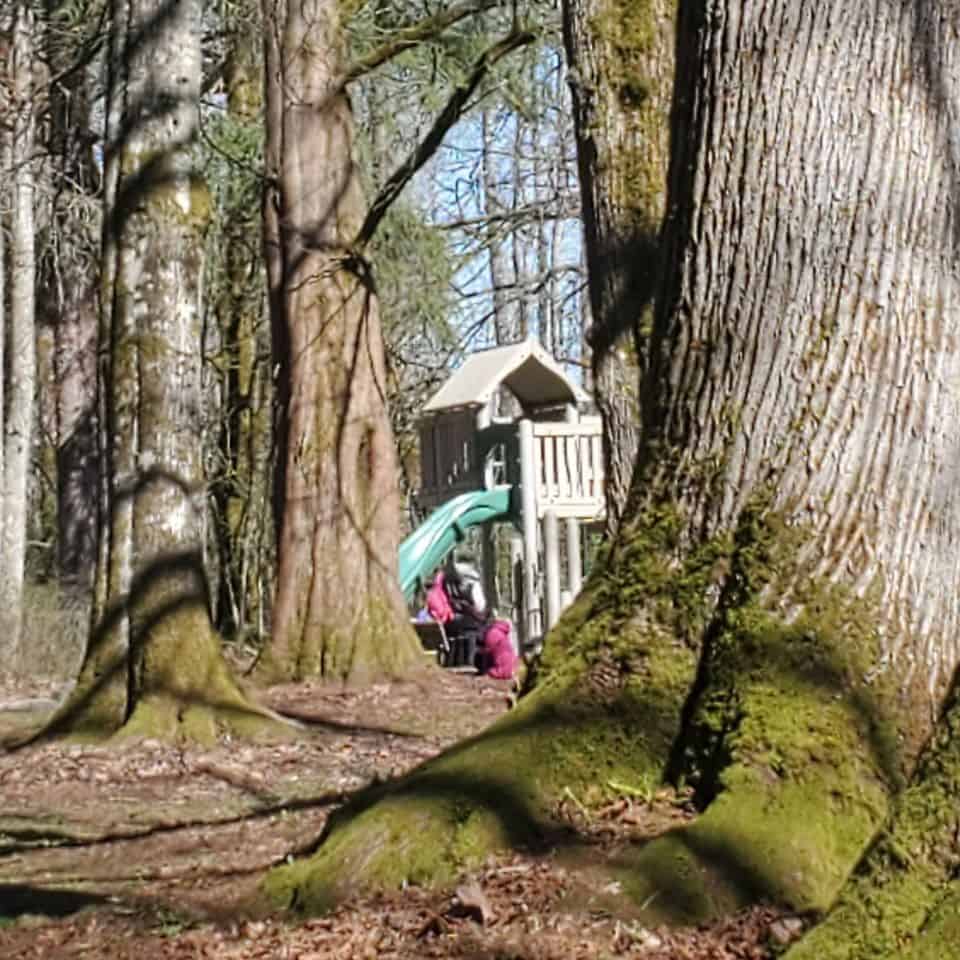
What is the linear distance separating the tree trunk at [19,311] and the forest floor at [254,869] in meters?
7.40

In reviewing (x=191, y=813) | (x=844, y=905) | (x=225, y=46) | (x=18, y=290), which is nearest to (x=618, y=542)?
(x=844, y=905)

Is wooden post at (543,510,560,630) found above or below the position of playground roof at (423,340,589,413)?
below

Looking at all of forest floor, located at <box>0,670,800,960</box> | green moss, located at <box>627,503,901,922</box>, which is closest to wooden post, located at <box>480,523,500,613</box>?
forest floor, located at <box>0,670,800,960</box>

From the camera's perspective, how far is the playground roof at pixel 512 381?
23.9m

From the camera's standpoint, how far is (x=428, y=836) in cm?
524

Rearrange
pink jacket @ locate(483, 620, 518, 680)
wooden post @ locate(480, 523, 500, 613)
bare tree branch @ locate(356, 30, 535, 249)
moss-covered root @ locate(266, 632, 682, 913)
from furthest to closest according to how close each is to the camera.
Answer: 1. wooden post @ locate(480, 523, 500, 613)
2. pink jacket @ locate(483, 620, 518, 680)
3. bare tree branch @ locate(356, 30, 535, 249)
4. moss-covered root @ locate(266, 632, 682, 913)

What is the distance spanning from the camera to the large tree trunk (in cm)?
1595

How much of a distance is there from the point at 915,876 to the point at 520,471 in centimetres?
1977

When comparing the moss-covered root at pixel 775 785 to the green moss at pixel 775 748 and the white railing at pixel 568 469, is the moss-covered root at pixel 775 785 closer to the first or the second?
the green moss at pixel 775 748

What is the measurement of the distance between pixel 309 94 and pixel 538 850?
1214 cm

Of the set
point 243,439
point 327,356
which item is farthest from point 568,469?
point 327,356

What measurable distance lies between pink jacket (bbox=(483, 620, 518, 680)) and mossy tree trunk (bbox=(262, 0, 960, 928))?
46.2 ft

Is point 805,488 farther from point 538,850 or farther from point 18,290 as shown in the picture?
point 18,290

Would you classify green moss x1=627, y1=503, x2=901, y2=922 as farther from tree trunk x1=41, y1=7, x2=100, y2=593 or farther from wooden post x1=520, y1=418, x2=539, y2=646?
tree trunk x1=41, y1=7, x2=100, y2=593
